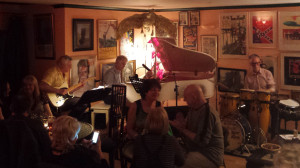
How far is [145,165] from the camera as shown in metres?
2.80

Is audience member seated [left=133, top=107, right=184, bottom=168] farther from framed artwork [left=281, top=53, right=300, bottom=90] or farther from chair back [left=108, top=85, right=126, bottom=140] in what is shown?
framed artwork [left=281, top=53, right=300, bottom=90]

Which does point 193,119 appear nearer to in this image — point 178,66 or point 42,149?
point 42,149

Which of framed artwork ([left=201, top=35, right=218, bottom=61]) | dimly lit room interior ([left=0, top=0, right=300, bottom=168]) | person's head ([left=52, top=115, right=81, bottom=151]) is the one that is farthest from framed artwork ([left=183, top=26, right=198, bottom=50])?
person's head ([left=52, top=115, right=81, bottom=151])

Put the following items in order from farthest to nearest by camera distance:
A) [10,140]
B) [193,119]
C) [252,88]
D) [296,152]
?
1. [252,88]
2. [296,152]
3. [193,119]
4. [10,140]

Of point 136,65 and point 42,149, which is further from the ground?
point 136,65

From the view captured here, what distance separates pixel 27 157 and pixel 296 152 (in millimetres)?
3957

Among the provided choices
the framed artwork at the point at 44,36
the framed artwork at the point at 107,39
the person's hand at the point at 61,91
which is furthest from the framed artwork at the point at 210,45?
the person's hand at the point at 61,91

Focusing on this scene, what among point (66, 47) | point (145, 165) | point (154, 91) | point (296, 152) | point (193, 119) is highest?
point (66, 47)

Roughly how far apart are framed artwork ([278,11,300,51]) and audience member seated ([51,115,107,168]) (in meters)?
5.02

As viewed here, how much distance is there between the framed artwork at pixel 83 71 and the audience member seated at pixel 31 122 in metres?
3.23

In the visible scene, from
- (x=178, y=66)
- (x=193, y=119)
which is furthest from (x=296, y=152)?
(x=193, y=119)

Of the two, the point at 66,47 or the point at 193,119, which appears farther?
the point at 66,47

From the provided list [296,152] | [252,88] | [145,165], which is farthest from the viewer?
[252,88]

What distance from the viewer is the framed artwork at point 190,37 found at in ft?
26.2
